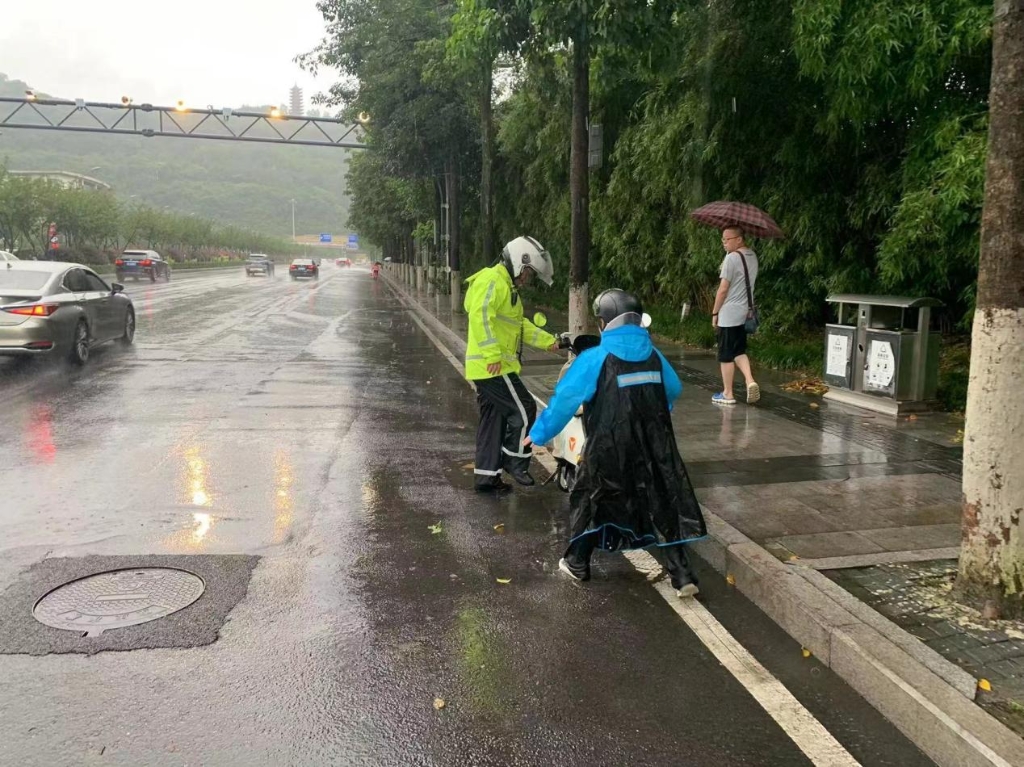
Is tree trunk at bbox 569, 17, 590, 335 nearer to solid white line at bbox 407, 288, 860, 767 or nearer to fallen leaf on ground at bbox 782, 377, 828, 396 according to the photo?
fallen leaf on ground at bbox 782, 377, 828, 396

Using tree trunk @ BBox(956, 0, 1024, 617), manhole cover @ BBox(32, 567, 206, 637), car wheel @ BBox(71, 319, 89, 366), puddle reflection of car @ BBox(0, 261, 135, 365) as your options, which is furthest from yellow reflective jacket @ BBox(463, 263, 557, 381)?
car wheel @ BBox(71, 319, 89, 366)

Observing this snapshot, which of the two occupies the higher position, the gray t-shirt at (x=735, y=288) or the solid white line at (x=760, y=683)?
the gray t-shirt at (x=735, y=288)

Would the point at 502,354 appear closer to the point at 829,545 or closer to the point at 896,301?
the point at 829,545

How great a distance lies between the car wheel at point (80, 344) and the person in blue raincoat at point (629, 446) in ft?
33.4

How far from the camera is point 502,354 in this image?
608cm

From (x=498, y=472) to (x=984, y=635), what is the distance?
134 inches

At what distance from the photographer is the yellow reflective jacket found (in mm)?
5902

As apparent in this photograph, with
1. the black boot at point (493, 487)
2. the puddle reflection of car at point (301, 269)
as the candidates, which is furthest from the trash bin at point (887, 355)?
the puddle reflection of car at point (301, 269)

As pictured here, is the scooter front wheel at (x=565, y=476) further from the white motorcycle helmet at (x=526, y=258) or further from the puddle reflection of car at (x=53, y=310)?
the puddle reflection of car at (x=53, y=310)

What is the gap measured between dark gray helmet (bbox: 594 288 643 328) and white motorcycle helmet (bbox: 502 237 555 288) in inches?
60.4

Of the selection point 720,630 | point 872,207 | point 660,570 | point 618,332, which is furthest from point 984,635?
point 872,207

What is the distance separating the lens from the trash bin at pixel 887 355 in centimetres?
823

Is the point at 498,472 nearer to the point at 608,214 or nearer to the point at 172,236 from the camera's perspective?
the point at 608,214

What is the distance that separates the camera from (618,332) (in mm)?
4336
